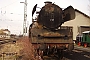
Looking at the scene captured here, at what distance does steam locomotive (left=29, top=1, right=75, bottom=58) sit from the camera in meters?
11.0

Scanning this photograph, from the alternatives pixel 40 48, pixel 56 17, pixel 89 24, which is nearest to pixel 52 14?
pixel 56 17

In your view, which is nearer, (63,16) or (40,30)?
(40,30)

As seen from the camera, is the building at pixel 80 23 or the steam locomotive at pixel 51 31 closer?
the steam locomotive at pixel 51 31

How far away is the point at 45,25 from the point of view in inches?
460

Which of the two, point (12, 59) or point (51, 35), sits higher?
point (51, 35)

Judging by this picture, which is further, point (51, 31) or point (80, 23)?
point (80, 23)

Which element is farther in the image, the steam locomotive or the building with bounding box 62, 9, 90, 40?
the building with bounding box 62, 9, 90, 40

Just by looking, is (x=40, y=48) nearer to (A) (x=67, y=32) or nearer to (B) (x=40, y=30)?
(B) (x=40, y=30)

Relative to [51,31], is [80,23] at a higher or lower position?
higher

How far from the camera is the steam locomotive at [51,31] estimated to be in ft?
36.0

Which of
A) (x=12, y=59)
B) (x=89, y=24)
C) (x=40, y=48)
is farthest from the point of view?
(x=89, y=24)

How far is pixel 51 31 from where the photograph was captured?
11.6 m

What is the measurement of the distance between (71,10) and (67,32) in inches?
65.5

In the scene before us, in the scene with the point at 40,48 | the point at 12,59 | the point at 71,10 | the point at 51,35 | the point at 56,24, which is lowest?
the point at 12,59
